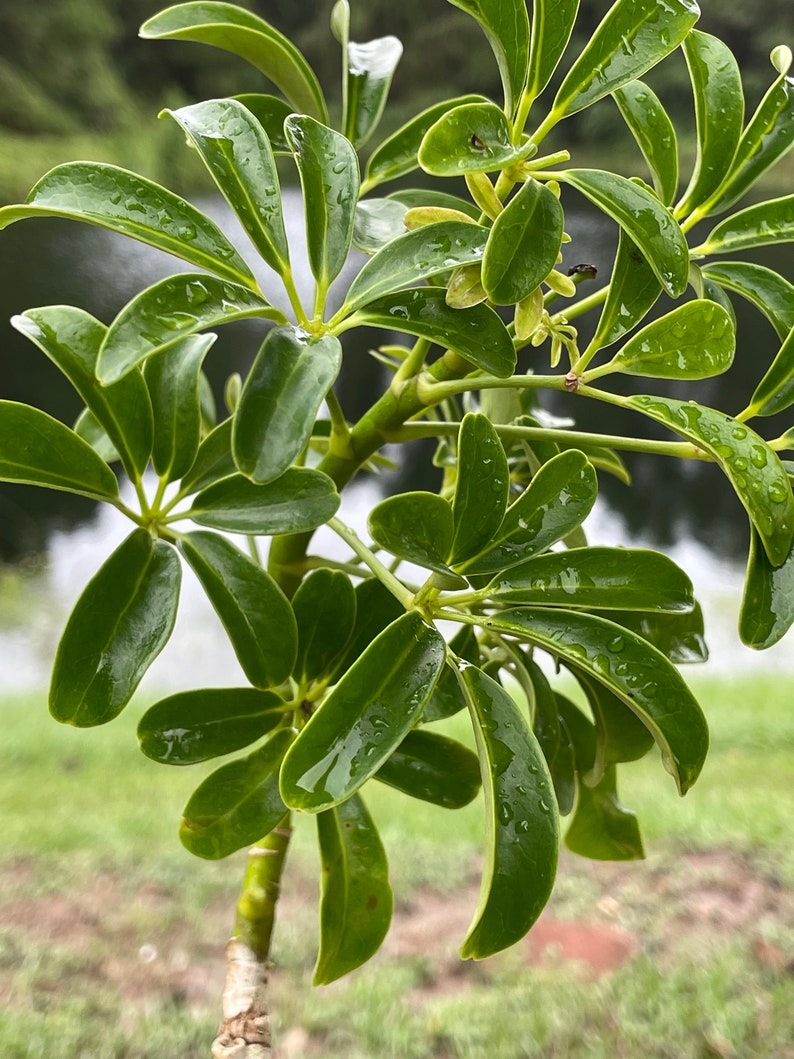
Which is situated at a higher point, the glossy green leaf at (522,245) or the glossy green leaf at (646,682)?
the glossy green leaf at (522,245)

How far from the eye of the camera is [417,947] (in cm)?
96

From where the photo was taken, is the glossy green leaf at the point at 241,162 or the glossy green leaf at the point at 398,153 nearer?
the glossy green leaf at the point at 241,162

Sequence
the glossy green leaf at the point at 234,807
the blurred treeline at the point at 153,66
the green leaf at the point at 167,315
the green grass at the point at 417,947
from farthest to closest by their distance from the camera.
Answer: the blurred treeline at the point at 153,66 → the green grass at the point at 417,947 → the glossy green leaf at the point at 234,807 → the green leaf at the point at 167,315

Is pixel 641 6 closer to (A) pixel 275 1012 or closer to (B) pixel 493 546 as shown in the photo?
(B) pixel 493 546

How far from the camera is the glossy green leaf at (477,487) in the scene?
0.28 m

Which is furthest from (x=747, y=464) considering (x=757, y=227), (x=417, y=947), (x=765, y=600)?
(x=417, y=947)

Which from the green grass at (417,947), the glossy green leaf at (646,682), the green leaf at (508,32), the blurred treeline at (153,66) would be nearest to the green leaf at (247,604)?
the glossy green leaf at (646,682)

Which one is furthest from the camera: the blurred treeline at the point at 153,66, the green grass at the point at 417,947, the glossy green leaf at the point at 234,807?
the blurred treeline at the point at 153,66

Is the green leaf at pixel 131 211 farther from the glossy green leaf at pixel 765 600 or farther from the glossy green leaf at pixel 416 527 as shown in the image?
the glossy green leaf at pixel 765 600

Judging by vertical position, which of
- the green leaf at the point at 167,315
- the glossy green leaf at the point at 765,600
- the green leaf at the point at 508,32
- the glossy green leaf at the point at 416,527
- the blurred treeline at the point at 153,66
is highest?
the green leaf at the point at 508,32

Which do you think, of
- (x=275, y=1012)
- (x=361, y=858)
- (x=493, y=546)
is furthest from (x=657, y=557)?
(x=275, y=1012)

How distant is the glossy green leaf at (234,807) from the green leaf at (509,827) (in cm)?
11

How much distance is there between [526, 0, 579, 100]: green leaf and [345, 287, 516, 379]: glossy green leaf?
9cm

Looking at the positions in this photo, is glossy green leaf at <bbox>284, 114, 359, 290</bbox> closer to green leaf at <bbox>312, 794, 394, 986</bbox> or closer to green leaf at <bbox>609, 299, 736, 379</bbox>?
green leaf at <bbox>609, 299, 736, 379</bbox>
